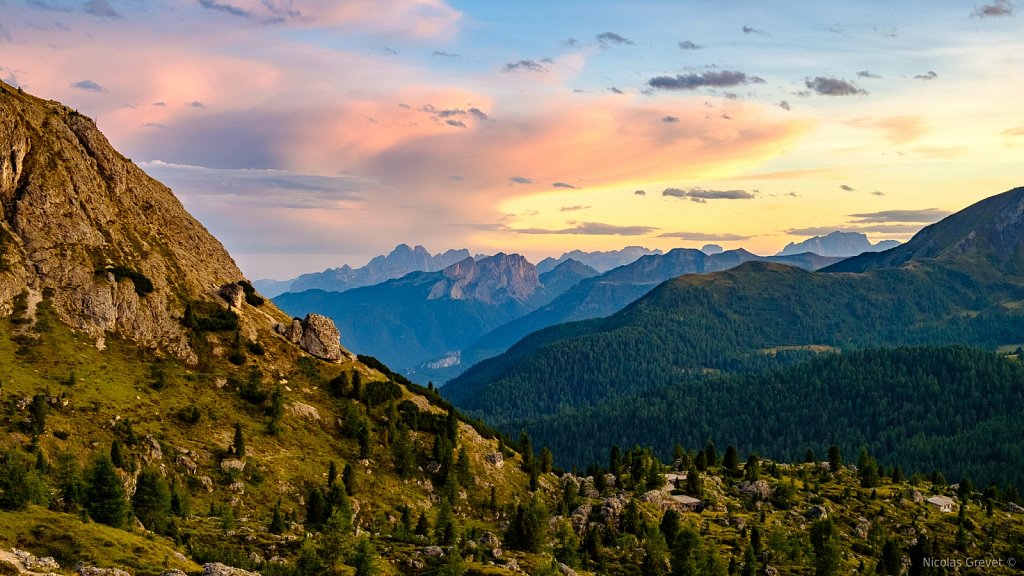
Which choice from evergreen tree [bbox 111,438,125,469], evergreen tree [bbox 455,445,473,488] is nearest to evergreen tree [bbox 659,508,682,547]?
evergreen tree [bbox 455,445,473,488]

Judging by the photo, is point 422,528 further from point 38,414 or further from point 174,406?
point 38,414

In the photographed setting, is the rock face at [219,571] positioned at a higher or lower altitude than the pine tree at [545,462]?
higher

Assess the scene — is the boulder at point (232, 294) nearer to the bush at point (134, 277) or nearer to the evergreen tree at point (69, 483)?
the bush at point (134, 277)

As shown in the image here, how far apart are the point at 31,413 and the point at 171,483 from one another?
2445 cm

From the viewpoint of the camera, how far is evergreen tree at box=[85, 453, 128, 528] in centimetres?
8225

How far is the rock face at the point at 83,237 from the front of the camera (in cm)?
15150

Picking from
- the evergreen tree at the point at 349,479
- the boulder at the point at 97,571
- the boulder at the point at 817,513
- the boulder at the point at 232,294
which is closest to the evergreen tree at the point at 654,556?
the boulder at the point at 817,513

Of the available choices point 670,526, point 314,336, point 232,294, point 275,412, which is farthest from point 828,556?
point 232,294

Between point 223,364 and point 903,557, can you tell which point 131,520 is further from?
point 903,557

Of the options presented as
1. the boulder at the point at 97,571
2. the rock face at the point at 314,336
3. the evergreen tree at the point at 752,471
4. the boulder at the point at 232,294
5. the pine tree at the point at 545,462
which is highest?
the boulder at the point at 232,294

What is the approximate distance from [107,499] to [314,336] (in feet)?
344

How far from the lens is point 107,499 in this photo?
275 feet

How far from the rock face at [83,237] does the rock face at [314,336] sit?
22600mm

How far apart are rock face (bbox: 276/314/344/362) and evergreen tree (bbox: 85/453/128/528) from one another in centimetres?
10078
